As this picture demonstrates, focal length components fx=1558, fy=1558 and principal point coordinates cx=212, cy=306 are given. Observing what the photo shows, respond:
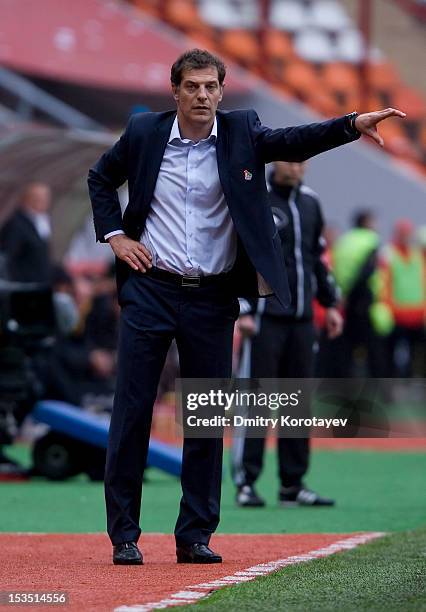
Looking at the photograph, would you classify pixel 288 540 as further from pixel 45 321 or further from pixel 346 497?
pixel 45 321

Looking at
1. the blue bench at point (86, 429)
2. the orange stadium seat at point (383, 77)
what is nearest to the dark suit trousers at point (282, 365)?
the blue bench at point (86, 429)

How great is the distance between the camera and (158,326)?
669 centimetres

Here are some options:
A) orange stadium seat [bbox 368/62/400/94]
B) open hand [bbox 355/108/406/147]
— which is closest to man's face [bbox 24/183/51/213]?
open hand [bbox 355/108/406/147]

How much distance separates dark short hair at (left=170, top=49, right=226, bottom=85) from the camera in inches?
255

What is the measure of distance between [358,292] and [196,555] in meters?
11.4

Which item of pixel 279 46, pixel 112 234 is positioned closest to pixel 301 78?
pixel 279 46

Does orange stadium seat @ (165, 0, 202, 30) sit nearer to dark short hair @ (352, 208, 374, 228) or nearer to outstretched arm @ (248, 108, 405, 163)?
dark short hair @ (352, 208, 374, 228)

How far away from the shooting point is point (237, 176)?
21.3 feet

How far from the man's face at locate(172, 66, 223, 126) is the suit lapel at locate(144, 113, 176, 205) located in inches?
5.9

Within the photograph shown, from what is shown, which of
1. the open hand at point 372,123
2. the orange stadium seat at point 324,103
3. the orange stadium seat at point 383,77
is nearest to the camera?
the open hand at point 372,123

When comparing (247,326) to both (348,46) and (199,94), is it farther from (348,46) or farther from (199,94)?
(348,46)

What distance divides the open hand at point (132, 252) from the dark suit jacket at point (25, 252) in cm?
815

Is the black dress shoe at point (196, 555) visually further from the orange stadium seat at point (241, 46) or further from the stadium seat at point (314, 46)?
the stadium seat at point (314, 46)

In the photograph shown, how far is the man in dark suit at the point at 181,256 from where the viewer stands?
652 cm
